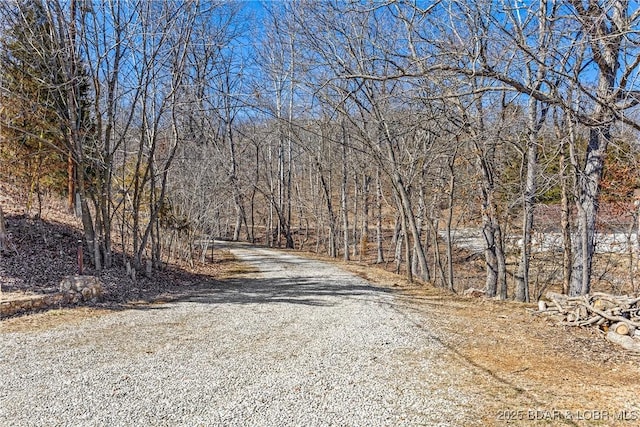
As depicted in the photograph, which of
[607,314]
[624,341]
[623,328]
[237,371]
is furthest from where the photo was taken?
[607,314]

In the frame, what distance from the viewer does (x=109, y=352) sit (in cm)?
462

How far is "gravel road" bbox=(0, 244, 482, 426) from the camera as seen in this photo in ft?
10.5

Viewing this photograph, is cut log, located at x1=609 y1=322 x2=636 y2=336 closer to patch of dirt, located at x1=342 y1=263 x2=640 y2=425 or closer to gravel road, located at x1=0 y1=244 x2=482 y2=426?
patch of dirt, located at x1=342 y1=263 x2=640 y2=425

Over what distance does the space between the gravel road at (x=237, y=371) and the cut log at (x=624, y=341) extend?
2.16 meters

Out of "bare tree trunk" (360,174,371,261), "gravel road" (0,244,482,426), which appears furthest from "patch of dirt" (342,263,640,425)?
"bare tree trunk" (360,174,371,261)

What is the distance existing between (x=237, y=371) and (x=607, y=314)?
4.80m

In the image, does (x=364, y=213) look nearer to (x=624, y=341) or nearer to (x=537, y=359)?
(x=624, y=341)

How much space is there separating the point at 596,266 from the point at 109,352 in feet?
48.5

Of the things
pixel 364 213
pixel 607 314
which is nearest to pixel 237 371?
pixel 607 314

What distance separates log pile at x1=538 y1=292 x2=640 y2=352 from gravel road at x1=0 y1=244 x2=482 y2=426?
212cm

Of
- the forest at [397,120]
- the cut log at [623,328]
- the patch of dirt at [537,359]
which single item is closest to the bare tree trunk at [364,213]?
the forest at [397,120]

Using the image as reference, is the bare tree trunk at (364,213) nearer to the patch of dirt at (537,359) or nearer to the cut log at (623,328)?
the patch of dirt at (537,359)

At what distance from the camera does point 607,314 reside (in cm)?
571

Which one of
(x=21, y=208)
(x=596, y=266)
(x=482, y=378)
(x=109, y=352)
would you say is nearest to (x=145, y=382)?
(x=109, y=352)
